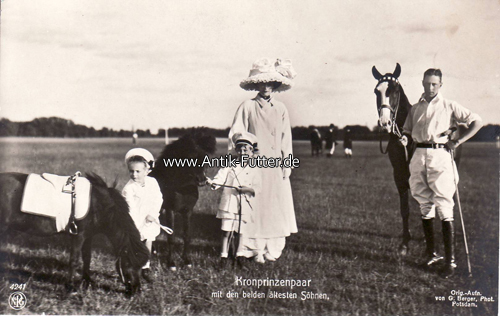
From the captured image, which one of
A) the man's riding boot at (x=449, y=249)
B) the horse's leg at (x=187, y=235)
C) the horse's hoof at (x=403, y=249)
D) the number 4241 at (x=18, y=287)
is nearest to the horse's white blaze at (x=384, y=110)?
the man's riding boot at (x=449, y=249)

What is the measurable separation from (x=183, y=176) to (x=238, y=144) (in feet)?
2.14

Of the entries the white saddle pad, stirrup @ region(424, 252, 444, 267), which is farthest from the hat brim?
stirrup @ region(424, 252, 444, 267)

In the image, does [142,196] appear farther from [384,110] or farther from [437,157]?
[437,157]

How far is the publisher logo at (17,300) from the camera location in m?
3.64

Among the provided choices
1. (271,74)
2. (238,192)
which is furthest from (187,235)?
(271,74)

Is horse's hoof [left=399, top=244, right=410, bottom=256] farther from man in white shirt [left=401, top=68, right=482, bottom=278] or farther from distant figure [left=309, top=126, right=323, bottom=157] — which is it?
distant figure [left=309, top=126, right=323, bottom=157]

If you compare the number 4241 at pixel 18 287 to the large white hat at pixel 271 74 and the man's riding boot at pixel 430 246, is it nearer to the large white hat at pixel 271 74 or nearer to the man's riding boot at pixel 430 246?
the large white hat at pixel 271 74

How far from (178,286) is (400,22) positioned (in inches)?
145

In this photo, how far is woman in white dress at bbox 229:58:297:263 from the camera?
390 centimetres

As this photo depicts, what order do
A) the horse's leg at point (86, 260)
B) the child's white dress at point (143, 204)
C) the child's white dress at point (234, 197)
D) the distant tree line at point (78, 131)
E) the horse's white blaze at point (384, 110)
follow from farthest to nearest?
the distant tree line at point (78, 131) → the horse's white blaze at point (384, 110) → the child's white dress at point (234, 197) → the child's white dress at point (143, 204) → the horse's leg at point (86, 260)

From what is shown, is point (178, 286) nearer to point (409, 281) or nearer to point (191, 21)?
point (409, 281)

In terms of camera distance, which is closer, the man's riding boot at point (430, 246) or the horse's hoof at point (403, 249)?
the man's riding boot at point (430, 246)

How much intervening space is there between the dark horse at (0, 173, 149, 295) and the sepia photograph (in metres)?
0.01

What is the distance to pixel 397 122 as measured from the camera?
4254mm
